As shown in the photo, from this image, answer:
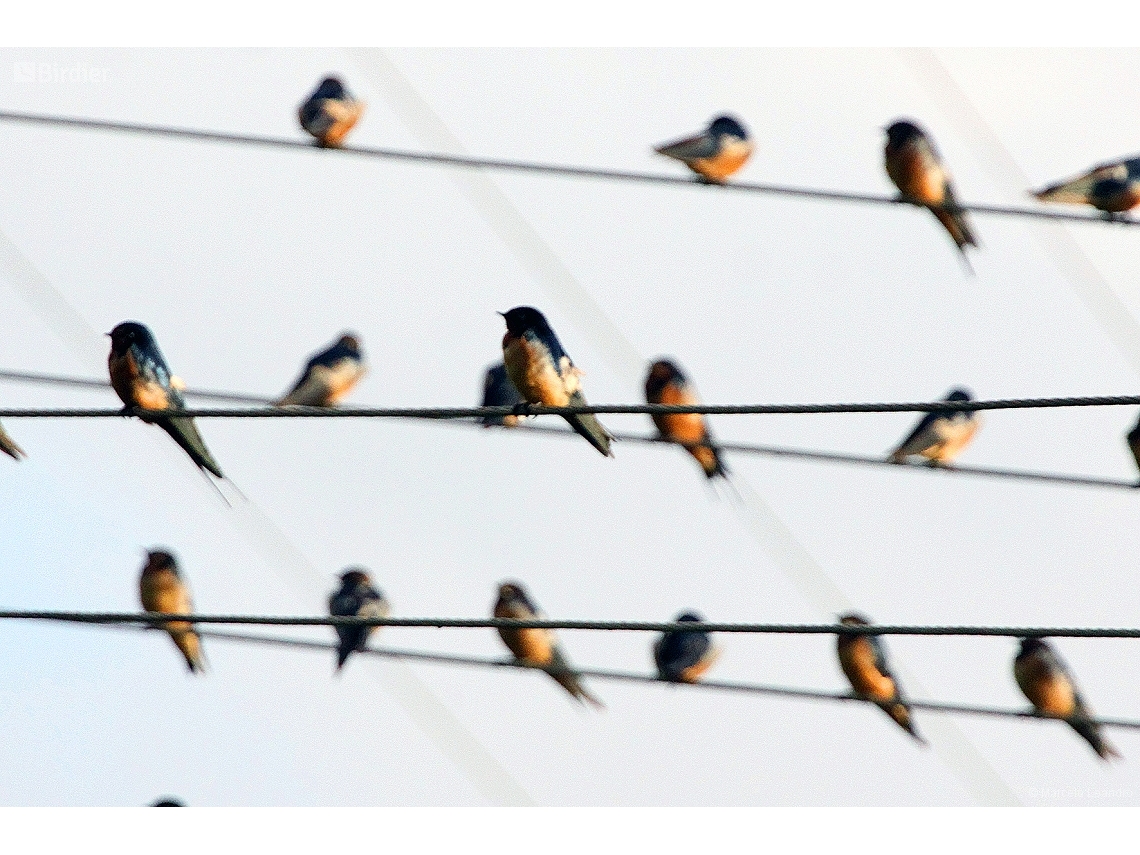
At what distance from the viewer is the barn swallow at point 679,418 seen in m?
12.0

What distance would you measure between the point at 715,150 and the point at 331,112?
8.29 ft

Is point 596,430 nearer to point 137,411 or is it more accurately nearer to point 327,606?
point 137,411

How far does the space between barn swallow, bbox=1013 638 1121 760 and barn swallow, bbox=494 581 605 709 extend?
2.35m

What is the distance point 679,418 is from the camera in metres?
11.9

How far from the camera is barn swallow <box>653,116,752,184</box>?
12766mm

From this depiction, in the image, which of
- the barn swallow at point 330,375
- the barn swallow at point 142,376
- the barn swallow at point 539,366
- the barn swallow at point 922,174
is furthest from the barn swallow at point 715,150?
the barn swallow at point 142,376

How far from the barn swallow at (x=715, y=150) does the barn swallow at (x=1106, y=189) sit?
1831mm

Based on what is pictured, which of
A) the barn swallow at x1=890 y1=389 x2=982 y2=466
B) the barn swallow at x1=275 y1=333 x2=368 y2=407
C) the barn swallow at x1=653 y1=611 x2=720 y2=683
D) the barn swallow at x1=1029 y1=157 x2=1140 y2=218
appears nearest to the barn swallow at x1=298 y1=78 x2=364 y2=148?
the barn swallow at x1=275 y1=333 x2=368 y2=407

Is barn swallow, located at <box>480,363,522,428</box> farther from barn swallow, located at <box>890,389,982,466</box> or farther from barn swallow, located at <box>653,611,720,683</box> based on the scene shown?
barn swallow, located at <box>890,389,982,466</box>

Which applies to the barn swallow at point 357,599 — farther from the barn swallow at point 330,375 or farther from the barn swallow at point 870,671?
the barn swallow at point 870,671

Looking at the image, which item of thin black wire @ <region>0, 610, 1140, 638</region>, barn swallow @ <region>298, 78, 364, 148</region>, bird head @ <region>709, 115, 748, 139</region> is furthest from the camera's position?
barn swallow @ <region>298, 78, 364, 148</region>

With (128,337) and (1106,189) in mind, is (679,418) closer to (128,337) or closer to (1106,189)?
(1106,189)

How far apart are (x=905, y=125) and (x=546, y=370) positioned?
4.71m

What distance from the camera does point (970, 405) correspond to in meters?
5.77
